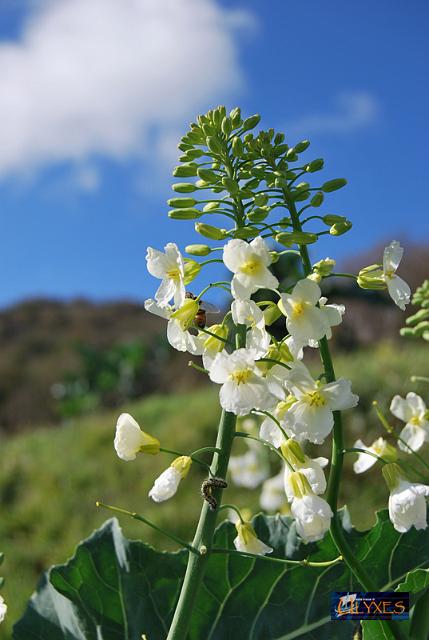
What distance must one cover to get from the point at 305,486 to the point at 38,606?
0.61m

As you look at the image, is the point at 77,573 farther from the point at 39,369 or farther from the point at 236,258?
the point at 39,369

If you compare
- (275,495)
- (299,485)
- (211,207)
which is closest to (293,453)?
(299,485)

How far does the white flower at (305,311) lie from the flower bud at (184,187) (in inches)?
10.2

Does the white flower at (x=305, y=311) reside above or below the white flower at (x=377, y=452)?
above

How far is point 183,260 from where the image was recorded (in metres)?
1.08

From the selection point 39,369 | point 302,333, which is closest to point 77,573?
point 302,333

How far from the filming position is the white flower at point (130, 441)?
3.36 feet

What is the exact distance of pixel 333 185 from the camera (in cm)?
111

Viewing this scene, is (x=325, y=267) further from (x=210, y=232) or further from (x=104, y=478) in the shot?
(x=104, y=478)

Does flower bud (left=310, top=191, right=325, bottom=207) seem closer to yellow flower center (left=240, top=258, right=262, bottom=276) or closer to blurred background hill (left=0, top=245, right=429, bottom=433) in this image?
yellow flower center (left=240, top=258, right=262, bottom=276)

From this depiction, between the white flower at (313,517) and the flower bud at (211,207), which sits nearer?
the white flower at (313,517)

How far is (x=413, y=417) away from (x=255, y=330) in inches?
19.1

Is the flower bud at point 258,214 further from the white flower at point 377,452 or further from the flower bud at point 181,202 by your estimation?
the white flower at point 377,452

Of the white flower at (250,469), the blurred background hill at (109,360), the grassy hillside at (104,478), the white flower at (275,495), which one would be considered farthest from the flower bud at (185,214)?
the blurred background hill at (109,360)
